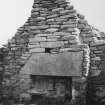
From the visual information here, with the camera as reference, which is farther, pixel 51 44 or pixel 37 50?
pixel 37 50

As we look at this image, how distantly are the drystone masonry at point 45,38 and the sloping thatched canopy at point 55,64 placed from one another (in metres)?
0.14

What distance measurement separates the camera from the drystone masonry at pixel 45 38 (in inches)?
256

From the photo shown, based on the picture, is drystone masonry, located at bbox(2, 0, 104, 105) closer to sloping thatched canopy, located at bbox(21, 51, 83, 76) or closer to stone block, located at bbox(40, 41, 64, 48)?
stone block, located at bbox(40, 41, 64, 48)

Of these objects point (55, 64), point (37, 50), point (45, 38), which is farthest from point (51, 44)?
point (55, 64)

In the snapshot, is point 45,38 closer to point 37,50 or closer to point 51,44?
point 51,44

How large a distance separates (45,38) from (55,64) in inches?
36.4

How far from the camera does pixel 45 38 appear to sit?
22.1 ft

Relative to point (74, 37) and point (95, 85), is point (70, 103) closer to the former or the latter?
point (95, 85)

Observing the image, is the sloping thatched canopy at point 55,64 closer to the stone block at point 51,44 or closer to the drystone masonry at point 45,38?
the drystone masonry at point 45,38

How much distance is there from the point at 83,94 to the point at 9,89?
2484mm

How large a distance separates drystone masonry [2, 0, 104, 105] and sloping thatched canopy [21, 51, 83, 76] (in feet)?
0.47

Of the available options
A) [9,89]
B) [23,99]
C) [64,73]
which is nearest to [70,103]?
[64,73]

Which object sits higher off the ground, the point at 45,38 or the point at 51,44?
the point at 45,38

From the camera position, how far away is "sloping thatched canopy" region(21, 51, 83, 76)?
6.09 meters
